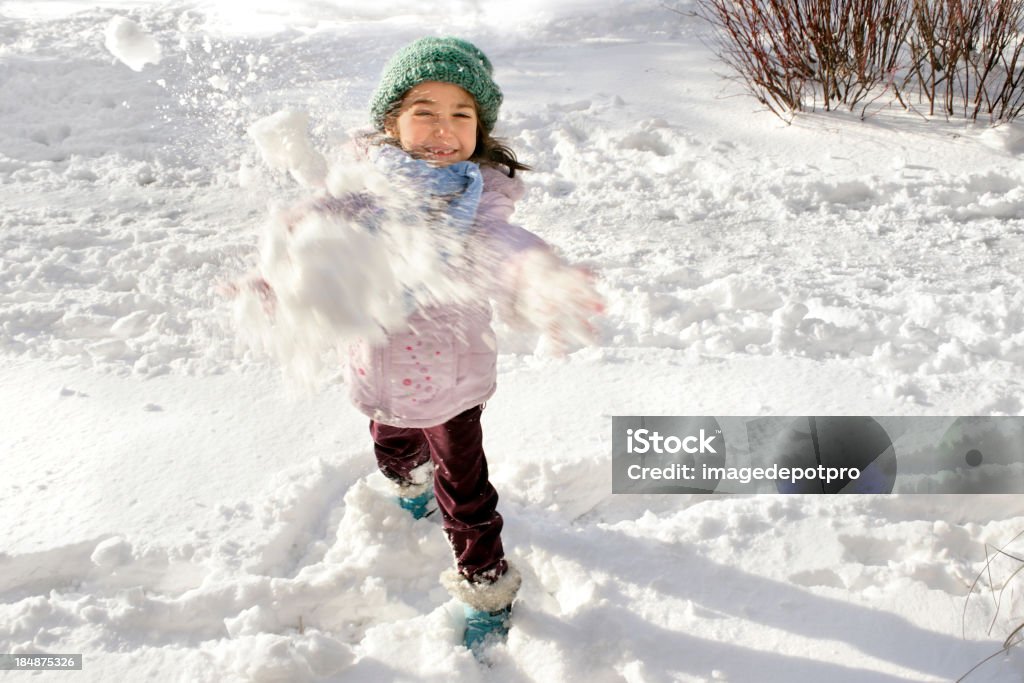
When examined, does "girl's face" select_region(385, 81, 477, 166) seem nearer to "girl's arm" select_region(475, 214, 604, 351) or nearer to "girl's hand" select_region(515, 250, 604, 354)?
"girl's arm" select_region(475, 214, 604, 351)

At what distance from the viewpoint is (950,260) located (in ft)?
10.4

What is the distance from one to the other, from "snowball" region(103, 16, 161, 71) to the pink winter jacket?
4508 millimetres

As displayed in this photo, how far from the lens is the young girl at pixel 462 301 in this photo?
1480 millimetres

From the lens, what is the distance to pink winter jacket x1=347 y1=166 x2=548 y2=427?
→ 1575 mm

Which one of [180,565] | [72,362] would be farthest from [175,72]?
[180,565]

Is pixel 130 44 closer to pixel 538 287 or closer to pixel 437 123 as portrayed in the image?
pixel 437 123

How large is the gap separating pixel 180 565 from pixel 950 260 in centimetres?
283

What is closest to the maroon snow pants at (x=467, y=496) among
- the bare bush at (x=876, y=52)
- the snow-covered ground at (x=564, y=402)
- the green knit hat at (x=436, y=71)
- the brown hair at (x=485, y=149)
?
the snow-covered ground at (x=564, y=402)

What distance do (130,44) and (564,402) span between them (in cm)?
467

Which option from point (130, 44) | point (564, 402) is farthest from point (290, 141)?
point (130, 44)

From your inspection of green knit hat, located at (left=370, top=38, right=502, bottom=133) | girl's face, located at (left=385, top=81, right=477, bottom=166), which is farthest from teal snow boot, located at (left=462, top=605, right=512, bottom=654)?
green knit hat, located at (left=370, top=38, right=502, bottom=133)

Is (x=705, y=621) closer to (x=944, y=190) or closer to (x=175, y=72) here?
(x=944, y=190)

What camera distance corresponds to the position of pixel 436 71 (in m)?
1.59

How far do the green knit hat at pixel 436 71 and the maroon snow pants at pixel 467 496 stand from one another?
629mm
